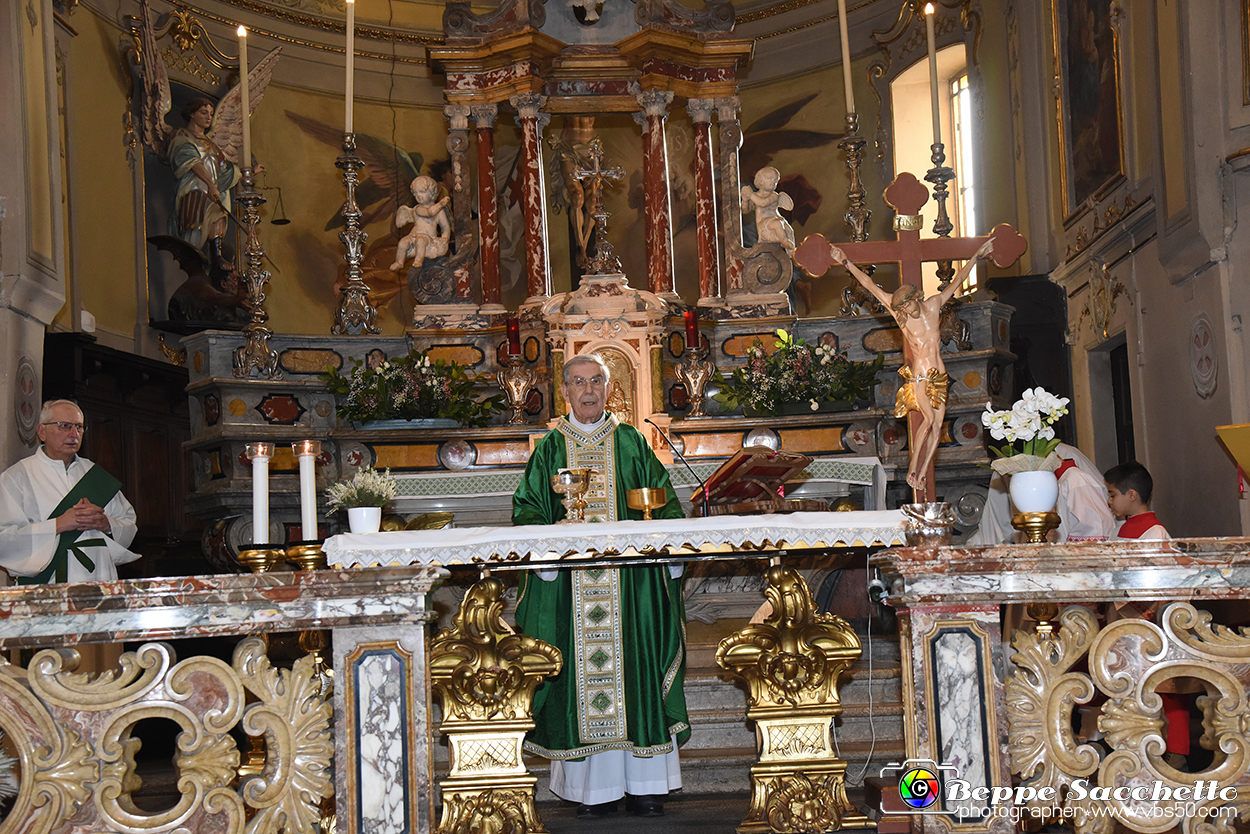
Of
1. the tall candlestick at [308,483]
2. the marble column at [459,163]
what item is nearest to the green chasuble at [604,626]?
the tall candlestick at [308,483]

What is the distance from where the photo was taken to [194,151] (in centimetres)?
1024

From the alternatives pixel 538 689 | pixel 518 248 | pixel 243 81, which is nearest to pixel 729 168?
pixel 518 248

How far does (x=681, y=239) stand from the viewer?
11.8 meters

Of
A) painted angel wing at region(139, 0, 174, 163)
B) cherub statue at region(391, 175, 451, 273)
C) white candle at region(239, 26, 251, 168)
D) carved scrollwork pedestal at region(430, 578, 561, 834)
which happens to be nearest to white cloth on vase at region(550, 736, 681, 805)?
carved scrollwork pedestal at region(430, 578, 561, 834)

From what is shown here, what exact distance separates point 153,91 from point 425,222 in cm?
260

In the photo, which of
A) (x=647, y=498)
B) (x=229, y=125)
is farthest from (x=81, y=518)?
(x=229, y=125)

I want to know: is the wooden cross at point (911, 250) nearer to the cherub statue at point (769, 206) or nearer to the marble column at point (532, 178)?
the cherub statue at point (769, 206)

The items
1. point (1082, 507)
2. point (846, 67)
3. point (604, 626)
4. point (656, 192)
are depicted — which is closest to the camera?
point (604, 626)

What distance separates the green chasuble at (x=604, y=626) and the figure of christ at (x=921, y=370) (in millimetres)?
1042

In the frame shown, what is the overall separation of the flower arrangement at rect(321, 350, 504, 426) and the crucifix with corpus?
3.81m

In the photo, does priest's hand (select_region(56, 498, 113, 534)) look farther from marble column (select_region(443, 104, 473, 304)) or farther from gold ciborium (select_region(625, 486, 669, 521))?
marble column (select_region(443, 104, 473, 304))

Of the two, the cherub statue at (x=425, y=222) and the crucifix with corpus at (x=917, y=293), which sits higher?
the cherub statue at (x=425, y=222)

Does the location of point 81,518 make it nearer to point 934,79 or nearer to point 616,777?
point 616,777

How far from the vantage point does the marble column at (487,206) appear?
9.73 meters
